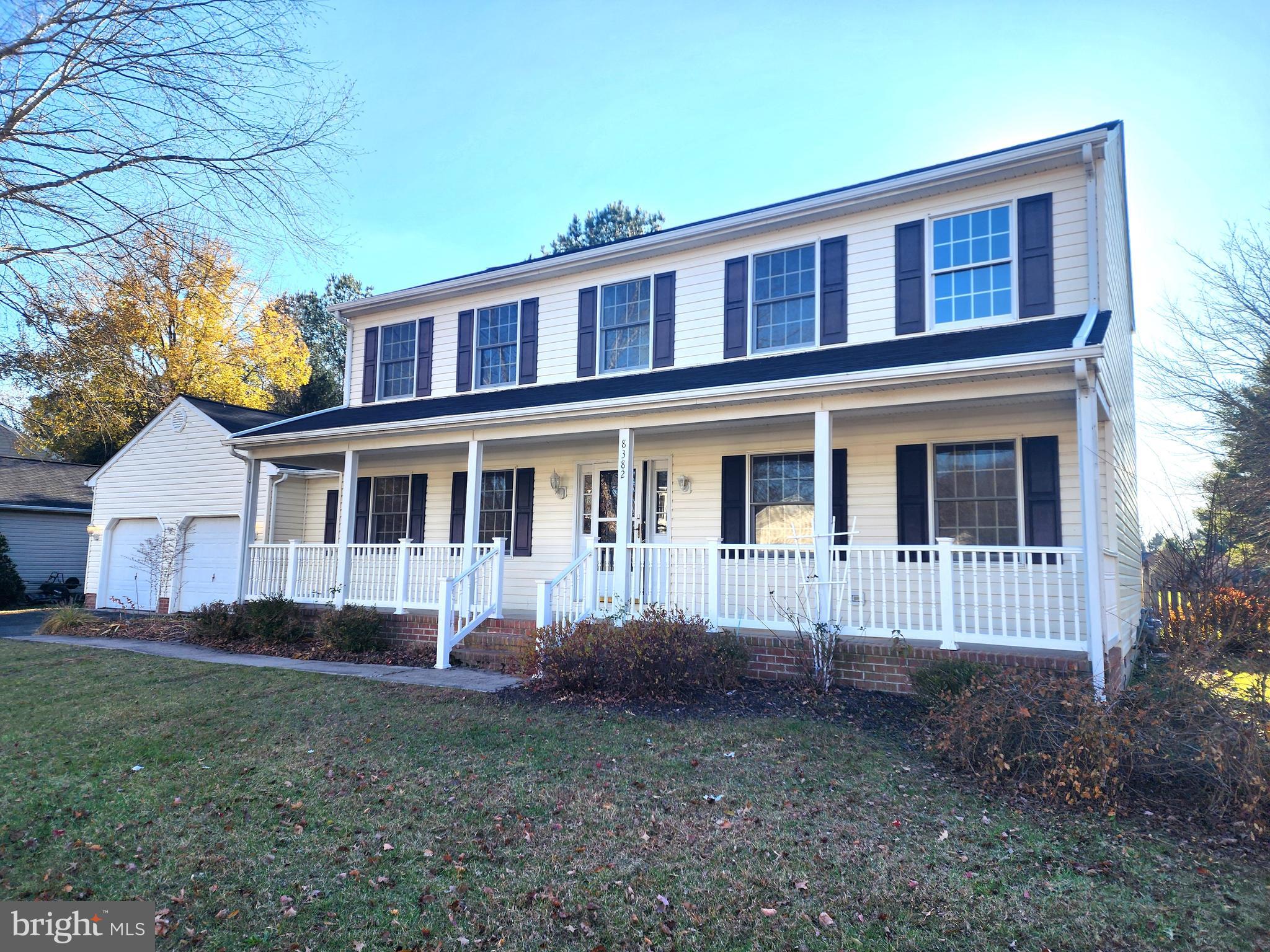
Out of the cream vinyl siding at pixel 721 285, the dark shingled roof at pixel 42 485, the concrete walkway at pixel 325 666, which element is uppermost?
the cream vinyl siding at pixel 721 285

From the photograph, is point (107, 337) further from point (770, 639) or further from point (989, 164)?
point (989, 164)

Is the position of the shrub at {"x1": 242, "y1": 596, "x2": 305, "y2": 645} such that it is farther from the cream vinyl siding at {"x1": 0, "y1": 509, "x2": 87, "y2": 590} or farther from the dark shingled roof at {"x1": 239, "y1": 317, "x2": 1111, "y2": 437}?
the cream vinyl siding at {"x1": 0, "y1": 509, "x2": 87, "y2": 590}

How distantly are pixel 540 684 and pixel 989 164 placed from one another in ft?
26.9

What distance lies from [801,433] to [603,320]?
13.3 feet

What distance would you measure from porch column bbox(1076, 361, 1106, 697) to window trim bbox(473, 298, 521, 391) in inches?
347

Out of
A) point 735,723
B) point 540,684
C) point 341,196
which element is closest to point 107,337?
point 341,196

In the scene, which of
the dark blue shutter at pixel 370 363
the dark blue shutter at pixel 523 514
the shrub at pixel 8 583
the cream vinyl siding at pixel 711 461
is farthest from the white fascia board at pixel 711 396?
the shrub at pixel 8 583

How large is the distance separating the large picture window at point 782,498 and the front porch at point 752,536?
0.03m

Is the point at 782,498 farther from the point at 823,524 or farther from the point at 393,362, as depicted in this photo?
the point at 393,362

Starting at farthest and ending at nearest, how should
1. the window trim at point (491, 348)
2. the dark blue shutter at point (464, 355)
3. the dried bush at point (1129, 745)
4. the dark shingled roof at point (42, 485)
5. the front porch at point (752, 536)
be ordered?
1. the dark shingled roof at point (42, 485)
2. the dark blue shutter at point (464, 355)
3. the window trim at point (491, 348)
4. the front porch at point (752, 536)
5. the dried bush at point (1129, 745)

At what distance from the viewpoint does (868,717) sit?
22.6 ft

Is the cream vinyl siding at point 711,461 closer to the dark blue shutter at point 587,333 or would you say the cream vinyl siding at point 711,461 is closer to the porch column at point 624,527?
the porch column at point 624,527

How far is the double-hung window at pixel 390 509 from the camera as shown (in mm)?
14516

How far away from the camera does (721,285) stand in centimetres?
1151
